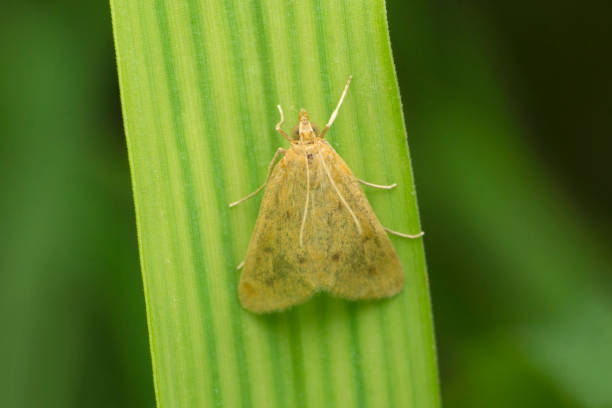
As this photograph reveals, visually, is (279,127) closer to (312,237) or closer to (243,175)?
(243,175)

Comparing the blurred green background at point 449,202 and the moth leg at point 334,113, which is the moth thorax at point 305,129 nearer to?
the moth leg at point 334,113

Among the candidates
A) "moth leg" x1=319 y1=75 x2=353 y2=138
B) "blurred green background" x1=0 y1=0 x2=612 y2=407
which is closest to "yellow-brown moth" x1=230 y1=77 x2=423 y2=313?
"moth leg" x1=319 y1=75 x2=353 y2=138

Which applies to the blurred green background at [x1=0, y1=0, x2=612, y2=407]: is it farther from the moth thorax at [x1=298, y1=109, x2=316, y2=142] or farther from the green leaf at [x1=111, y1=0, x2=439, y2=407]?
the moth thorax at [x1=298, y1=109, x2=316, y2=142]

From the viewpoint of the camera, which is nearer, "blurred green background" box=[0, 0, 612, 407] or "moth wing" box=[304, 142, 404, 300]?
"moth wing" box=[304, 142, 404, 300]

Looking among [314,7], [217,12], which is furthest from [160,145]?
[314,7]

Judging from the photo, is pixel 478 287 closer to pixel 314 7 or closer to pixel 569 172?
pixel 569 172
